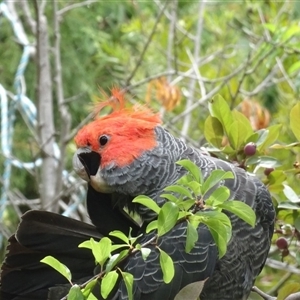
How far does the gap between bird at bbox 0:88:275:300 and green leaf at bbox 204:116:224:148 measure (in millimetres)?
42

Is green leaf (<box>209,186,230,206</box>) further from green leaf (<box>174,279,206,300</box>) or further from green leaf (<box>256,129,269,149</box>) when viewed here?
green leaf (<box>256,129,269,149</box>)

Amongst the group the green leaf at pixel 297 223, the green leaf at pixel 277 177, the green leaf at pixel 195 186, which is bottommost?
the green leaf at pixel 297 223

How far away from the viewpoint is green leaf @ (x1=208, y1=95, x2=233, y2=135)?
4.14 ft

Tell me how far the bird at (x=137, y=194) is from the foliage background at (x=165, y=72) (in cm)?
7

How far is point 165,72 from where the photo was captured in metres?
2.00

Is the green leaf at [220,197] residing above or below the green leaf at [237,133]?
above

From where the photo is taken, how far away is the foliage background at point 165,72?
6.01ft

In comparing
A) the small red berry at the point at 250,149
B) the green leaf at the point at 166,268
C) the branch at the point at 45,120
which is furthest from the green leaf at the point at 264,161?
the branch at the point at 45,120

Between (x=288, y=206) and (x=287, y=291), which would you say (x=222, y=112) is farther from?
(x=287, y=291)

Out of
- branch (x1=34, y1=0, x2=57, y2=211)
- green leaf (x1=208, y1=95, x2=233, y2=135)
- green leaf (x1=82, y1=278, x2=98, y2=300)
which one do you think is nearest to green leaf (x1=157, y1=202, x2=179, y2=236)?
green leaf (x1=82, y1=278, x2=98, y2=300)

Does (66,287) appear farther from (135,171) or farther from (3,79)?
(3,79)

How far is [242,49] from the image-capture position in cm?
283

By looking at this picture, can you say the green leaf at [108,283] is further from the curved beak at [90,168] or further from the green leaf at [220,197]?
the curved beak at [90,168]

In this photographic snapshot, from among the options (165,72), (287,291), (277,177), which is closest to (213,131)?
(277,177)
